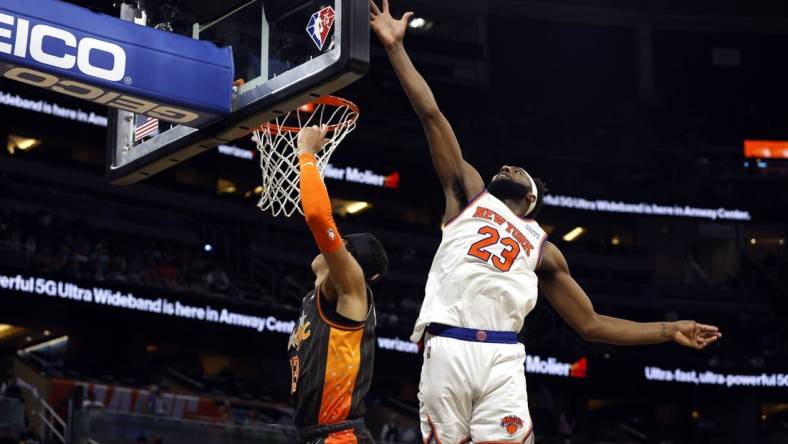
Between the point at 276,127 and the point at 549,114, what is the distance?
27.0 metres

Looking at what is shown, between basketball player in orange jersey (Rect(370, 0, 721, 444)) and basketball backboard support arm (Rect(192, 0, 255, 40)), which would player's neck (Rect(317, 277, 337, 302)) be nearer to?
basketball player in orange jersey (Rect(370, 0, 721, 444))

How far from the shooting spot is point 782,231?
114 feet

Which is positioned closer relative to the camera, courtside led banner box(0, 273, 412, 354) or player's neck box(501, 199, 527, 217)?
player's neck box(501, 199, 527, 217)

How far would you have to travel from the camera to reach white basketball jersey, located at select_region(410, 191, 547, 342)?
4.89 metres


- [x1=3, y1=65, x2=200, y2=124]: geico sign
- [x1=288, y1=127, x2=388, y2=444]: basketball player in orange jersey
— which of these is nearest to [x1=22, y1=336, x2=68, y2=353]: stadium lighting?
[x1=3, y1=65, x2=200, y2=124]: geico sign

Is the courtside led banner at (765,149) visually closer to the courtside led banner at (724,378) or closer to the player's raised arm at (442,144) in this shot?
the courtside led banner at (724,378)

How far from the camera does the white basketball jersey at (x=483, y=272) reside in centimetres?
489

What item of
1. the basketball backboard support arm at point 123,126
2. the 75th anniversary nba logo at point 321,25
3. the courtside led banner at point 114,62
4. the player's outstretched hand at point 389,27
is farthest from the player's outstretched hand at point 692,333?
the basketball backboard support arm at point 123,126

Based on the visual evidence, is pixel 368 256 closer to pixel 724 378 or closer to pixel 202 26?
pixel 202 26

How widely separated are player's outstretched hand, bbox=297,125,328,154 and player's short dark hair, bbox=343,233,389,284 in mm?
455

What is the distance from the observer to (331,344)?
5.07 m

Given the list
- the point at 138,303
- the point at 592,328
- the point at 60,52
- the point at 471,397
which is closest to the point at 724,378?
the point at 138,303

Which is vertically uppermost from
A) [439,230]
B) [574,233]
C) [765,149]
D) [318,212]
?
[765,149]

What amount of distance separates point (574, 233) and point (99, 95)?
30.5 metres
